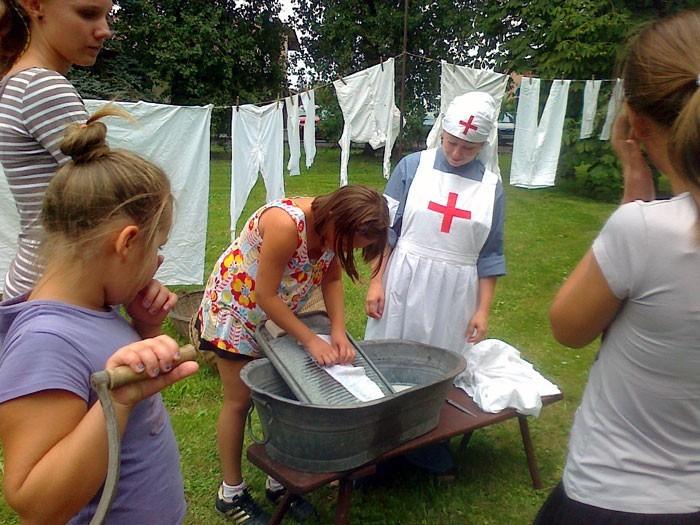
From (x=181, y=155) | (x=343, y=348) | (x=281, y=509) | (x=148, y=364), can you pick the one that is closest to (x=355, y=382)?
(x=343, y=348)

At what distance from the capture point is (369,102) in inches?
267

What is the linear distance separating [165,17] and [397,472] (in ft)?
46.4

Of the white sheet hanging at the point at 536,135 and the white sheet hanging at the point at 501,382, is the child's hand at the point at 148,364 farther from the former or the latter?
the white sheet hanging at the point at 536,135

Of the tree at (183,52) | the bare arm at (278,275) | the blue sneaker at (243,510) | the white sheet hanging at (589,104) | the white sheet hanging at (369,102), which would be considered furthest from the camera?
the tree at (183,52)

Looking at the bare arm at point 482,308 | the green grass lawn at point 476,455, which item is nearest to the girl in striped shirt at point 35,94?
the green grass lawn at point 476,455

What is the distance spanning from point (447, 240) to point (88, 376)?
170 centimetres

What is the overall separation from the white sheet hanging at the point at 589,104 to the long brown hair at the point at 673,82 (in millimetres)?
7778

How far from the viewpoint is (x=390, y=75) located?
6730mm

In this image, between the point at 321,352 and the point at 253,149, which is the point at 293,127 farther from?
the point at 321,352

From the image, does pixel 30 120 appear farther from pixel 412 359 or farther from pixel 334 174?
pixel 334 174

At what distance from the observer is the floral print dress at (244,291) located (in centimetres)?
193

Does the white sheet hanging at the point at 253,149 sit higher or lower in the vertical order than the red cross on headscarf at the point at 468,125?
lower

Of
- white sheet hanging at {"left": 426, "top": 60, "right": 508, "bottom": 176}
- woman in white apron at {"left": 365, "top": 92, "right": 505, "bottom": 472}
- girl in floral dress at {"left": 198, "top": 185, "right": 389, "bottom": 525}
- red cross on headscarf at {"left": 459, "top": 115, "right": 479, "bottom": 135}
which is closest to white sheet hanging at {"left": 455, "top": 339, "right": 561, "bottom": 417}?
woman in white apron at {"left": 365, "top": 92, "right": 505, "bottom": 472}

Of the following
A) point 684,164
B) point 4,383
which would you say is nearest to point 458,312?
point 684,164
